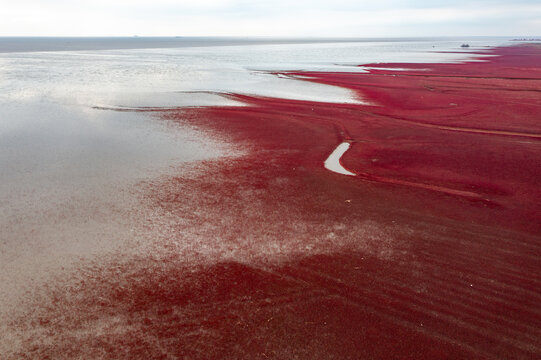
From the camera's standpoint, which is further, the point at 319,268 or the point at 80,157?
the point at 80,157

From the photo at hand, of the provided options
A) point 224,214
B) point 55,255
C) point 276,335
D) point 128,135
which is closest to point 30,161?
point 128,135

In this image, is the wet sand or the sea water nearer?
the wet sand

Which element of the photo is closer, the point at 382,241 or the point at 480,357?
the point at 480,357

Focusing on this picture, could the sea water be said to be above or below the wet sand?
above

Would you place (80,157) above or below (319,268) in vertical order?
above

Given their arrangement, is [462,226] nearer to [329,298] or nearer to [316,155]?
[329,298]

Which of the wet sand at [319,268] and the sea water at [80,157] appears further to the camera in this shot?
the sea water at [80,157]

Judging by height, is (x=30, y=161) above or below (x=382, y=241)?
above

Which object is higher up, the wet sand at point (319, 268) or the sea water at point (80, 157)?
the sea water at point (80, 157)
